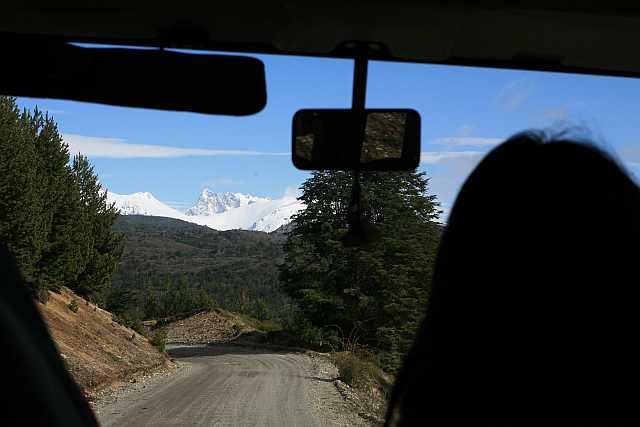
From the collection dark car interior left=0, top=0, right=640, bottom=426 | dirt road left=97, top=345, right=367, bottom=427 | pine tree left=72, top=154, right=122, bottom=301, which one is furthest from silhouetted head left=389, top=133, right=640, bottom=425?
pine tree left=72, top=154, right=122, bottom=301

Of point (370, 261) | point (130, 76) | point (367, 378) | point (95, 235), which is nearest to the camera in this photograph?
point (130, 76)

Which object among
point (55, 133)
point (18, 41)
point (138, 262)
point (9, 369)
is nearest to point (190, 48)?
point (18, 41)

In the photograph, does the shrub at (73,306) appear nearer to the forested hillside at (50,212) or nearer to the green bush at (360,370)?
the forested hillside at (50,212)

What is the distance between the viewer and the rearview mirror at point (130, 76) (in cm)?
222

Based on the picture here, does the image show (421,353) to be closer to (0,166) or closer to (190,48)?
(190,48)

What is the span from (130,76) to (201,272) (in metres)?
131

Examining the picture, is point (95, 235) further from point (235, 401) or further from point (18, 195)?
point (235, 401)

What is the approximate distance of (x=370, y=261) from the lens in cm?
2209

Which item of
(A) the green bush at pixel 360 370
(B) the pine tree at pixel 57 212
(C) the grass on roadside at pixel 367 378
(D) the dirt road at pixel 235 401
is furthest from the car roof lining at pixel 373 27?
(B) the pine tree at pixel 57 212

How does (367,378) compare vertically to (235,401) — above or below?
above

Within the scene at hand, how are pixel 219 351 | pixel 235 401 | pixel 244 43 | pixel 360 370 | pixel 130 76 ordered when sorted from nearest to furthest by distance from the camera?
pixel 130 76 < pixel 244 43 < pixel 235 401 < pixel 360 370 < pixel 219 351

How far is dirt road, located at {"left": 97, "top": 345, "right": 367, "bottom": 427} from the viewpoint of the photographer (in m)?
12.8

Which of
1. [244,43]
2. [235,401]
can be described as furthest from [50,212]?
[244,43]

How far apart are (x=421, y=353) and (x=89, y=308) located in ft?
97.8
